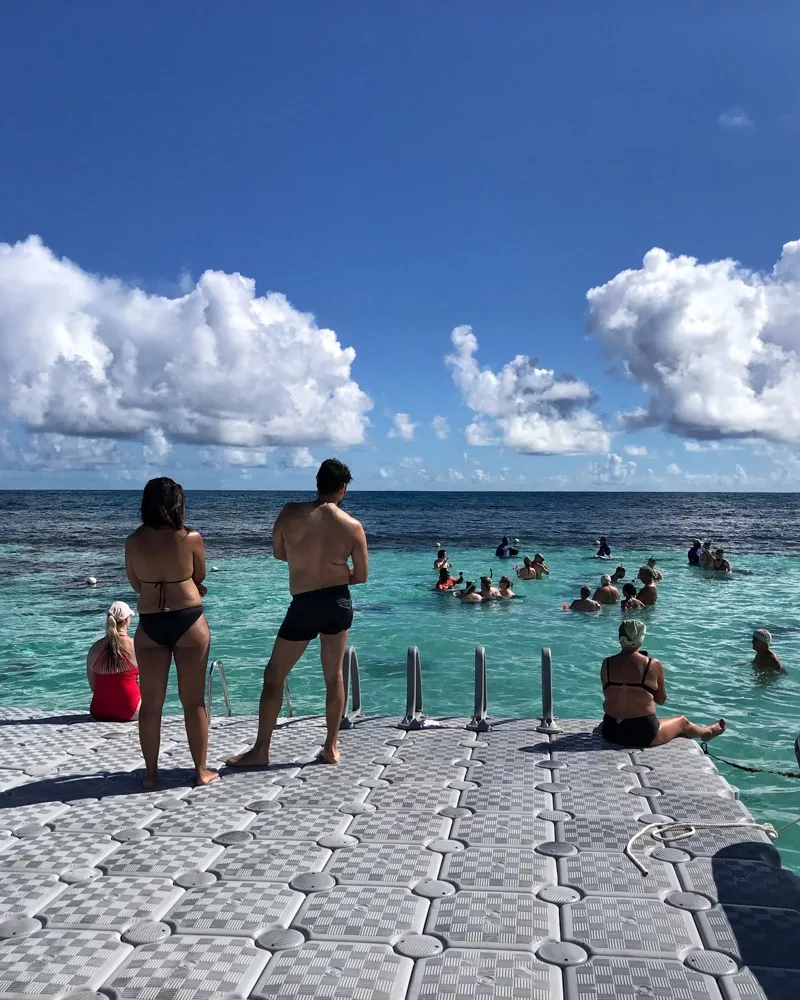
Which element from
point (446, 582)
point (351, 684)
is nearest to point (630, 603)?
point (446, 582)

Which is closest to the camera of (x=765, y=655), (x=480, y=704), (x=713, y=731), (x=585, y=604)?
(x=480, y=704)

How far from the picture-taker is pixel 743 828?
4.03 m

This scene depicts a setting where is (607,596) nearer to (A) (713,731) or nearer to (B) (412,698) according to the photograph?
(A) (713,731)

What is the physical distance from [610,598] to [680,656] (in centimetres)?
495

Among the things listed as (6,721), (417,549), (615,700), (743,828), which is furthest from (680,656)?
(417,549)

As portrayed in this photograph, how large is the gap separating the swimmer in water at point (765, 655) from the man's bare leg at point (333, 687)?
814 centimetres

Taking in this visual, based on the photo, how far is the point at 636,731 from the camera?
570 cm

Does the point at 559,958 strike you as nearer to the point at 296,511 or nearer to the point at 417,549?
the point at 296,511

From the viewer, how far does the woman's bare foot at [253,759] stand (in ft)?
17.2

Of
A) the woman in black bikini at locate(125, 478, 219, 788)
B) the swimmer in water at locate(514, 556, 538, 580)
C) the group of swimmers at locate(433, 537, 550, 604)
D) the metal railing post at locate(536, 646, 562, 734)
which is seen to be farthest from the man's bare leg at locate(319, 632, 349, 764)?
the swimmer in water at locate(514, 556, 538, 580)

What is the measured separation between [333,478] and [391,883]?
8.51 feet

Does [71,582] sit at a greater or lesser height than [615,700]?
lesser

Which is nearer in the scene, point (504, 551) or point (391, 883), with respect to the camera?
point (391, 883)

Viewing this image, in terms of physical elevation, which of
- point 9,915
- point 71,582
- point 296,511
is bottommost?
point 71,582
